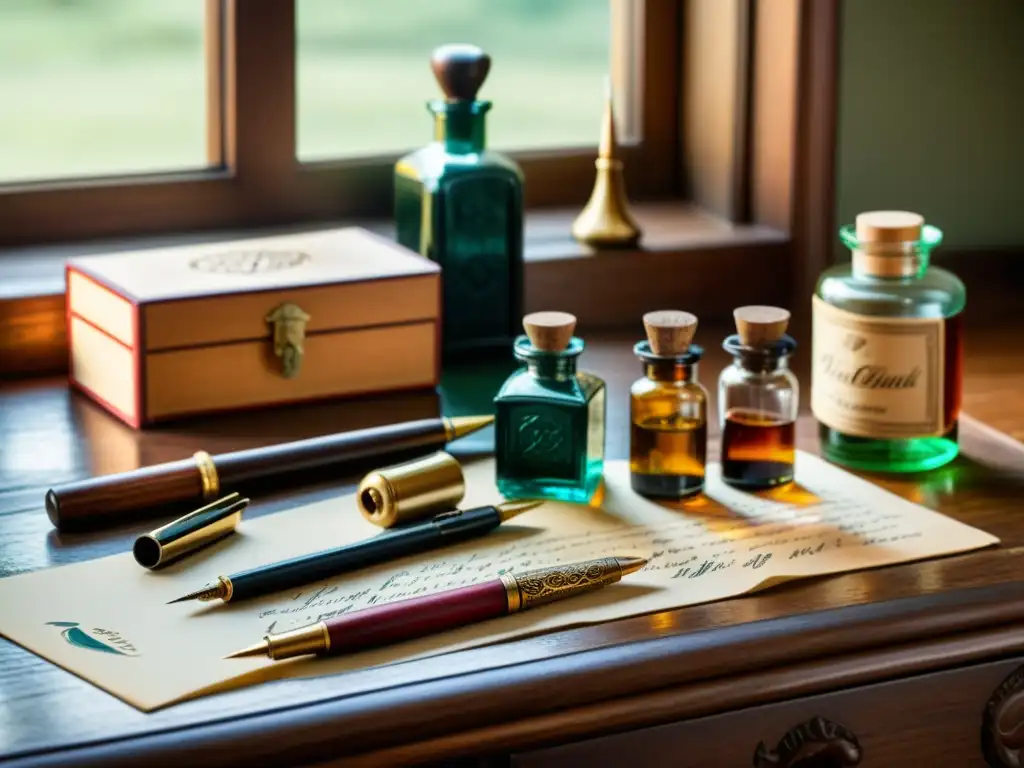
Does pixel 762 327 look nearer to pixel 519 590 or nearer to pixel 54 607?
pixel 519 590

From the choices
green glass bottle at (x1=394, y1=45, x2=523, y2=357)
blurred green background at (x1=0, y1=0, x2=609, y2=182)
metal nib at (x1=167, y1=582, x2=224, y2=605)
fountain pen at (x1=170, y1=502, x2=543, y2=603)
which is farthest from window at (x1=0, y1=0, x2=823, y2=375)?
metal nib at (x1=167, y1=582, x2=224, y2=605)

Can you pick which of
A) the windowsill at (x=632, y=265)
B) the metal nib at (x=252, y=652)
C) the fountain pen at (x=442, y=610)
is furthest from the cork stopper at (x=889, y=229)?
the metal nib at (x=252, y=652)

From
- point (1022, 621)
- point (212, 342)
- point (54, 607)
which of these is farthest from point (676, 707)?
point (212, 342)

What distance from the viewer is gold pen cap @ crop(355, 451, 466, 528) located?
3.38 ft

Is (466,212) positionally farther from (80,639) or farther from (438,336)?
(80,639)

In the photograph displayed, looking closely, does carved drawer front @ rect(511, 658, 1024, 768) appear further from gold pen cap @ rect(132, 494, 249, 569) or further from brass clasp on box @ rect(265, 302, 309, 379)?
brass clasp on box @ rect(265, 302, 309, 379)

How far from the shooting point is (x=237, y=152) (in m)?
1.63

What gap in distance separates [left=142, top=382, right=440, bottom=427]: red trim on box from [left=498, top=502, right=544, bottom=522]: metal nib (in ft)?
1.03

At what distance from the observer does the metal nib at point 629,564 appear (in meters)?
0.94

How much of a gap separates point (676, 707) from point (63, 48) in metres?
1.05

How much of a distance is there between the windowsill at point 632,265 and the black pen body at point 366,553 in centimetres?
58

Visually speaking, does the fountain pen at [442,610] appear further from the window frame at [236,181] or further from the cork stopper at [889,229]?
the window frame at [236,181]

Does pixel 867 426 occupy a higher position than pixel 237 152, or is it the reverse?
pixel 237 152

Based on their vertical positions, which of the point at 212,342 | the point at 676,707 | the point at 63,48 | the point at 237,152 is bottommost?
the point at 676,707
